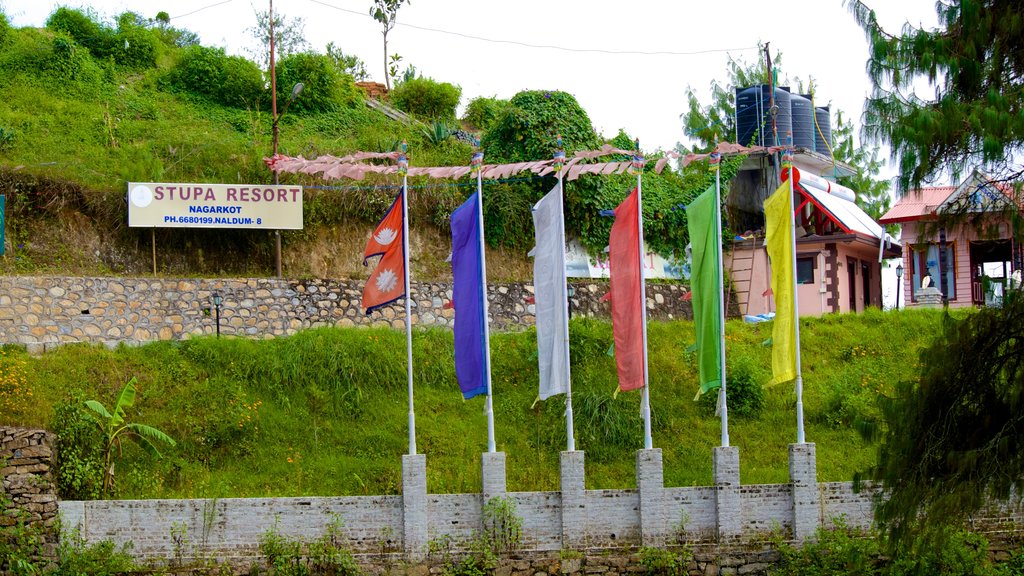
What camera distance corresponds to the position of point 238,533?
61.7 ft

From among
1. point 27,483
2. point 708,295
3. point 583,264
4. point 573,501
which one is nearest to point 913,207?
point 583,264

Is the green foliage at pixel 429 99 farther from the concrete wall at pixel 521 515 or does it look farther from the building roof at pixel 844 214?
the concrete wall at pixel 521 515

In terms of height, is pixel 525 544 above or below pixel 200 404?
below

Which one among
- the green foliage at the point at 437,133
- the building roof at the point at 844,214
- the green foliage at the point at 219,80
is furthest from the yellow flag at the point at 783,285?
the green foliage at the point at 219,80

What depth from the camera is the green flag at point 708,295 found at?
2055 cm

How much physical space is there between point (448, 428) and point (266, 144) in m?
12.5

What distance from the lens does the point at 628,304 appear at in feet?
67.5

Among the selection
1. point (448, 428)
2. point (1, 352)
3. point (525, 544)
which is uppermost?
point (1, 352)

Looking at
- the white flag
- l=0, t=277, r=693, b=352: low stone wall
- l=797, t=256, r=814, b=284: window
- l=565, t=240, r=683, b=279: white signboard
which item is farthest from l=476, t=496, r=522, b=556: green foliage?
l=797, t=256, r=814, b=284: window

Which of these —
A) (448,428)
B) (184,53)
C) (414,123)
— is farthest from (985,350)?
(184,53)

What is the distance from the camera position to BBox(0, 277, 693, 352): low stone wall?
2395 cm

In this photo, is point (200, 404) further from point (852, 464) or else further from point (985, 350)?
point (985, 350)

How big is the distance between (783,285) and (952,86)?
6169 millimetres

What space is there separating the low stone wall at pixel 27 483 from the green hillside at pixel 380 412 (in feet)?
1.85
